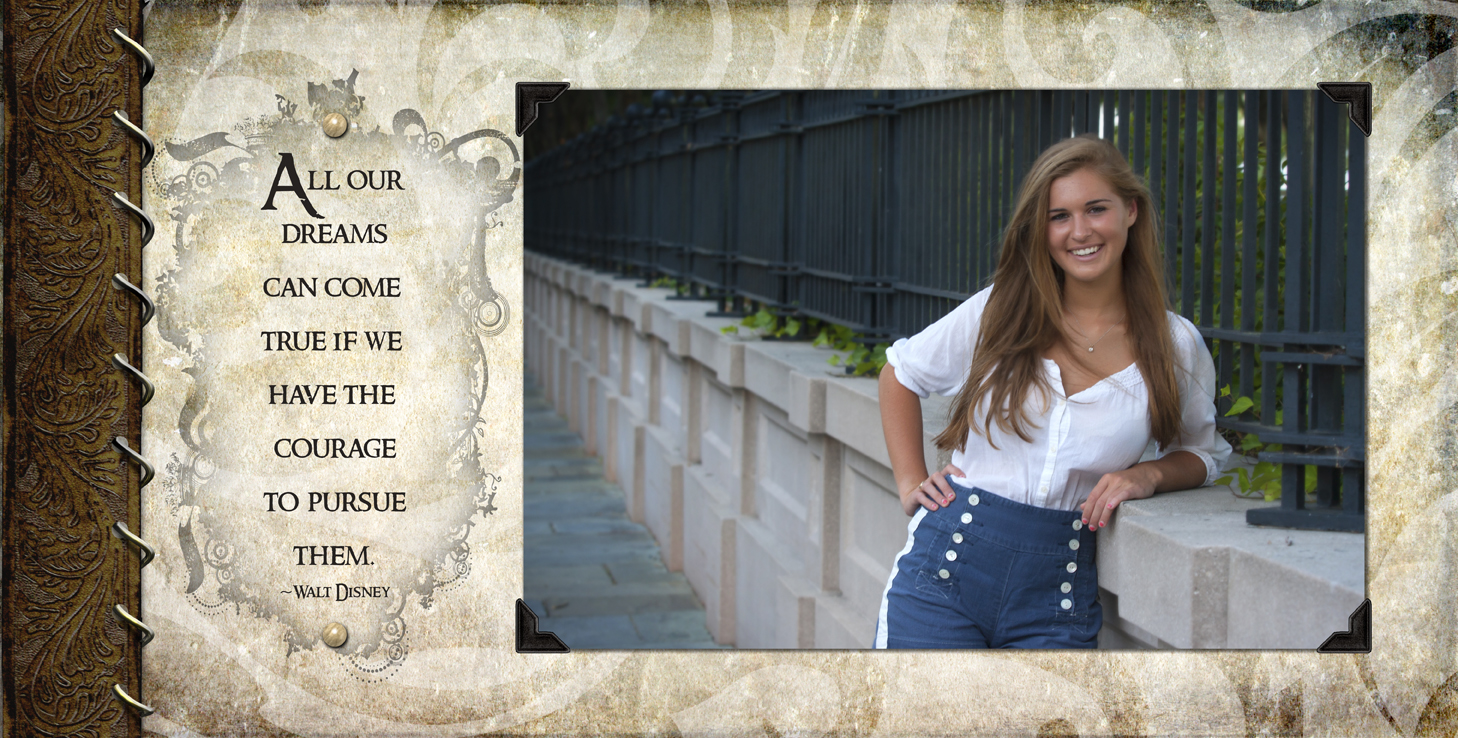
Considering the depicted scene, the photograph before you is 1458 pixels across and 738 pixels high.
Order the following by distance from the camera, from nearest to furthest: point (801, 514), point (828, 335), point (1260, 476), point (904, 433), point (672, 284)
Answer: point (1260, 476) → point (904, 433) → point (801, 514) → point (828, 335) → point (672, 284)

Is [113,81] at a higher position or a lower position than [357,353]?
higher

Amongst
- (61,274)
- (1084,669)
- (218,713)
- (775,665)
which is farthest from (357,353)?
(1084,669)

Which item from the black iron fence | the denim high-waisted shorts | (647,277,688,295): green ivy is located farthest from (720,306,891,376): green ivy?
(647,277,688,295): green ivy

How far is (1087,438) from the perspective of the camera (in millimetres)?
3057

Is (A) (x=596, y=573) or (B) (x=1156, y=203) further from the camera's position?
(A) (x=596, y=573)

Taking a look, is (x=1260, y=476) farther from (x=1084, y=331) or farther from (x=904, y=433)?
(x=904, y=433)

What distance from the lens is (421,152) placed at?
9.09 feet

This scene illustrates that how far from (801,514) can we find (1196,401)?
3268 millimetres

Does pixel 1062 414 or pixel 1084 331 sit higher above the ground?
pixel 1084 331

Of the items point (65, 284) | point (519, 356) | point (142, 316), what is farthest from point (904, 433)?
point (65, 284)

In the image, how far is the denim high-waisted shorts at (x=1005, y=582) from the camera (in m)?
3.06

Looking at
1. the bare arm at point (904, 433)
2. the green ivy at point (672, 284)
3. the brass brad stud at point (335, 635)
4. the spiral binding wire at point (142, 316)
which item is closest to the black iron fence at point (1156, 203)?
the green ivy at point (672, 284)

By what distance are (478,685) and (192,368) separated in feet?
2.99

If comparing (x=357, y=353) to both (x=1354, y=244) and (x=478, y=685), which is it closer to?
(x=478, y=685)
